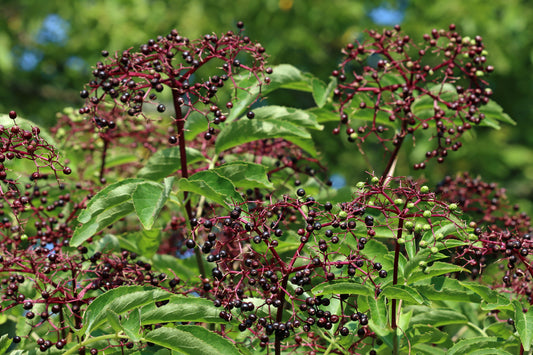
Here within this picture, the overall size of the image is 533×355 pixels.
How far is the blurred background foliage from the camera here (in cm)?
1020

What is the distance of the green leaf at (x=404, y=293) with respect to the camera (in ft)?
5.20

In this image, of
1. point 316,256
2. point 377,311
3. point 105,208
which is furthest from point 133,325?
point 377,311

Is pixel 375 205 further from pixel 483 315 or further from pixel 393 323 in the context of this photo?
pixel 483 315

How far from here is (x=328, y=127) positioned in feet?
31.5

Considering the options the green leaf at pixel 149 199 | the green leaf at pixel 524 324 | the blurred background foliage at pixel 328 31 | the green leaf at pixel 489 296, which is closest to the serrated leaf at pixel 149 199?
the green leaf at pixel 149 199

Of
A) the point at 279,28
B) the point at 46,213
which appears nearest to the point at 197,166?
the point at 46,213

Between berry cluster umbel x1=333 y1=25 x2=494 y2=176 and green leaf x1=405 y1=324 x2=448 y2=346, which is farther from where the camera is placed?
berry cluster umbel x1=333 y1=25 x2=494 y2=176

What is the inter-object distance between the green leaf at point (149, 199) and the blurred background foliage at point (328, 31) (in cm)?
791

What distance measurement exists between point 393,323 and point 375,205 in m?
0.32

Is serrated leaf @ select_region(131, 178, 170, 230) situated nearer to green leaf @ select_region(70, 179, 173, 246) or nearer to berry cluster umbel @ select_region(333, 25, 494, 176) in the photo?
green leaf @ select_region(70, 179, 173, 246)

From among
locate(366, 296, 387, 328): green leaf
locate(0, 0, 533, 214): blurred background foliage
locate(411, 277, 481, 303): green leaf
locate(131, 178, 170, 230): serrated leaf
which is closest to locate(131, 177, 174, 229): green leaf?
locate(131, 178, 170, 230): serrated leaf

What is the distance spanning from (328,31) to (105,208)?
986cm

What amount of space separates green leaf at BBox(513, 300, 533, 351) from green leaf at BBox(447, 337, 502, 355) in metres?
0.12

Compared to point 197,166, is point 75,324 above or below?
below
